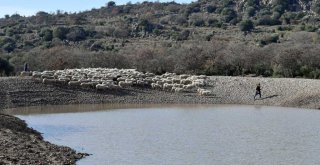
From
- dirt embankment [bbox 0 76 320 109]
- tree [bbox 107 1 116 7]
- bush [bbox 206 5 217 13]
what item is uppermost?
tree [bbox 107 1 116 7]

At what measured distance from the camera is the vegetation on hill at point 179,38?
4681 centimetres

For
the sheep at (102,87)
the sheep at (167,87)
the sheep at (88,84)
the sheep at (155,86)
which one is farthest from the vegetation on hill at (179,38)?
the sheep at (102,87)

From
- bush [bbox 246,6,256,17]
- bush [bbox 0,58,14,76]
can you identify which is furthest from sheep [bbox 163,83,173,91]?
bush [bbox 246,6,256,17]

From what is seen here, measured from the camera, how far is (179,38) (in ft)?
235

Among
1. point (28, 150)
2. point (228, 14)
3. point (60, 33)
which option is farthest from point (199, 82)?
point (228, 14)

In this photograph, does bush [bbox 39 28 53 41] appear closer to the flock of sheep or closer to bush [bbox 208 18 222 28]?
bush [bbox 208 18 222 28]

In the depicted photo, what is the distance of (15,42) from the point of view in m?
67.4

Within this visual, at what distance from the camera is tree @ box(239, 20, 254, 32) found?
7500cm

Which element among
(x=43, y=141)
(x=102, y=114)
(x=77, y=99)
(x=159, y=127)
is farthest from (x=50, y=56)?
(x=43, y=141)

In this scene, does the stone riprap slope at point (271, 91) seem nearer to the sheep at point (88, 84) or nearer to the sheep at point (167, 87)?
the sheep at point (167, 87)

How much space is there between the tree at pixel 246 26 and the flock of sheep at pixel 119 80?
3444 cm

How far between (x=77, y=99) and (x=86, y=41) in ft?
113

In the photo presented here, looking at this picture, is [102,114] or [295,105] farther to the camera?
[295,105]

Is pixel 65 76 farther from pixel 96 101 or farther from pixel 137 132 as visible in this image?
pixel 137 132
